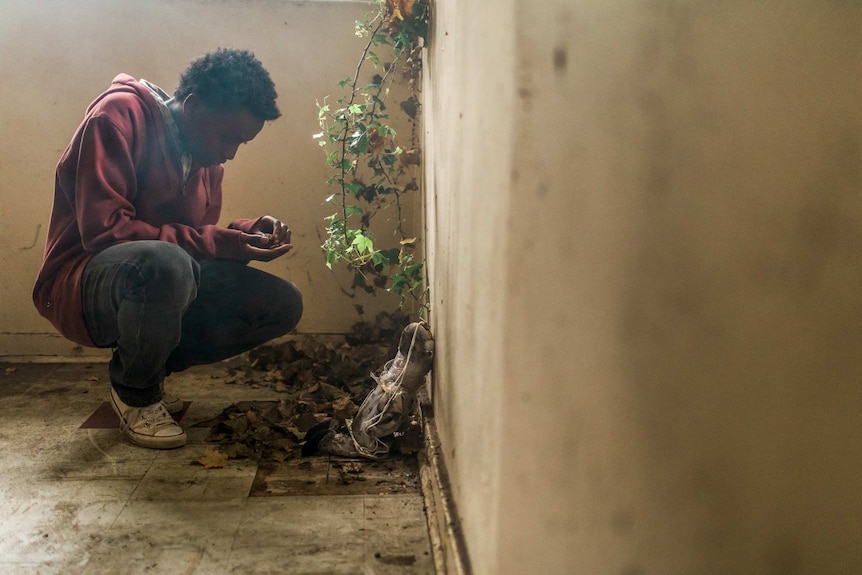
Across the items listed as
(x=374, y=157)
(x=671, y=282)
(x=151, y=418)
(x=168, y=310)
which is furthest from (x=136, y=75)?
(x=671, y=282)

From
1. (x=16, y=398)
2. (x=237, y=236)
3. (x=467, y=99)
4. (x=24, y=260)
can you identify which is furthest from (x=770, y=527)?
(x=24, y=260)

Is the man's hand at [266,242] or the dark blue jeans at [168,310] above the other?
the man's hand at [266,242]

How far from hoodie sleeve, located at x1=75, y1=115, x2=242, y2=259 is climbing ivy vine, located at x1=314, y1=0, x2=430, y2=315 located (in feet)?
1.89

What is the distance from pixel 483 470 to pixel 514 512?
0.43 feet

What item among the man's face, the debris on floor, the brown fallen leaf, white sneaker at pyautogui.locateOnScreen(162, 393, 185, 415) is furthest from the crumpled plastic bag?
the man's face

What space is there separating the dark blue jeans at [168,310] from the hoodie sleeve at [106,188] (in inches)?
1.7

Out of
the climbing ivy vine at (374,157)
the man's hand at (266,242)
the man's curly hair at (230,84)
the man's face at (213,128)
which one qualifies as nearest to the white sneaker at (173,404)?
the man's hand at (266,242)

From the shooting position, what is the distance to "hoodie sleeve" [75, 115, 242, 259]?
161 cm

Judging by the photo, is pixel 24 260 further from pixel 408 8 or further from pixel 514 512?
pixel 514 512

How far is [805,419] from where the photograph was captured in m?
0.88

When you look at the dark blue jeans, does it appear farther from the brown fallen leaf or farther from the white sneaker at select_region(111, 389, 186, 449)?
the brown fallen leaf

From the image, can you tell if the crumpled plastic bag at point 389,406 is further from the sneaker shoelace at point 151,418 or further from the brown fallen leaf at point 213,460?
the sneaker shoelace at point 151,418

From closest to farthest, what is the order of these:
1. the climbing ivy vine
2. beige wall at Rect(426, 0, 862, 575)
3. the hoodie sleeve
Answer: beige wall at Rect(426, 0, 862, 575), the hoodie sleeve, the climbing ivy vine

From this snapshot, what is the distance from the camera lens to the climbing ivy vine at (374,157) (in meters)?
2.05
